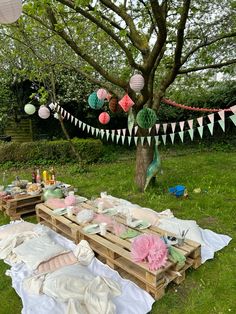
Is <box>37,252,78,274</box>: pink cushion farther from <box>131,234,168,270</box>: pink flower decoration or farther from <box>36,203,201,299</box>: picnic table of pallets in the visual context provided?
<box>131,234,168,270</box>: pink flower decoration

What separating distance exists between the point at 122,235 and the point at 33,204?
7.89 feet

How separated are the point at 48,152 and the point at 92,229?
6.48 m

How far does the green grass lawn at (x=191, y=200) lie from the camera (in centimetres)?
→ 259

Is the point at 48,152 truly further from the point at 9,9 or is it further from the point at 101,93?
the point at 9,9

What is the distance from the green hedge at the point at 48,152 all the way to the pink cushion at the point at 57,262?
19.6 feet

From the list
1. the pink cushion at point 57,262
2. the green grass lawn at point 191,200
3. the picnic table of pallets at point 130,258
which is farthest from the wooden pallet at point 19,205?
the pink cushion at point 57,262

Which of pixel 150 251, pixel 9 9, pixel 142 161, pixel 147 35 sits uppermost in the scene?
pixel 147 35

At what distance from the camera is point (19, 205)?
4.70m

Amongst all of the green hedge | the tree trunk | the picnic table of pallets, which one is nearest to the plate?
the picnic table of pallets

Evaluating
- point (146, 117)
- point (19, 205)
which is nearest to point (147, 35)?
point (146, 117)

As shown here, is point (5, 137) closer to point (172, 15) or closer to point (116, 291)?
point (172, 15)

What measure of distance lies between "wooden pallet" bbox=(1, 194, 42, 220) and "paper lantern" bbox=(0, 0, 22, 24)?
2830mm

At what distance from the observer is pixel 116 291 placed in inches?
103

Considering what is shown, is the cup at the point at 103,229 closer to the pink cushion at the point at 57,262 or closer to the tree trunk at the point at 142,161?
the pink cushion at the point at 57,262
